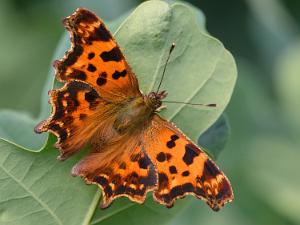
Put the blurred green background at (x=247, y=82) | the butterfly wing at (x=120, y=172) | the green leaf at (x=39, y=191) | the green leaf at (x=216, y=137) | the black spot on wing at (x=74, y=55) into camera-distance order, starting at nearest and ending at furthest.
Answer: the green leaf at (x=39, y=191) < the butterfly wing at (x=120, y=172) < the black spot on wing at (x=74, y=55) < the green leaf at (x=216, y=137) < the blurred green background at (x=247, y=82)

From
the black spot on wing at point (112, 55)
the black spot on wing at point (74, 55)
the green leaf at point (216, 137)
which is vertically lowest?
the green leaf at point (216, 137)

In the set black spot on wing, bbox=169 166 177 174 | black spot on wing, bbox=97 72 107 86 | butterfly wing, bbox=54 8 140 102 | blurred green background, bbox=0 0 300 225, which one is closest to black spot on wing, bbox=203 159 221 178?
black spot on wing, bbox=169 166 177 174

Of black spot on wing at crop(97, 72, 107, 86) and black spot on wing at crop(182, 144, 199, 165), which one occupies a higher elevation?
black spot on wing at crop(182, 144, 199, 165)

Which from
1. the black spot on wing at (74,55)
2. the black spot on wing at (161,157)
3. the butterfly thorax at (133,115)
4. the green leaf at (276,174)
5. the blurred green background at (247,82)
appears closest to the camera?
the black spot on wing at (74,55)

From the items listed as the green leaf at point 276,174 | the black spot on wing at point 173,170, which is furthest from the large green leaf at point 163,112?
the green leaf at point 276,174

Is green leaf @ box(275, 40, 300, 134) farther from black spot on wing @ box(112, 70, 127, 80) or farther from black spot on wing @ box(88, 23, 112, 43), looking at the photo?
black spot on wing @ box(88, 23, 112, 43)

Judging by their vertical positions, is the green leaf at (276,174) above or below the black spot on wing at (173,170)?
below

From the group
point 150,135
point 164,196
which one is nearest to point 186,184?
point 164,196

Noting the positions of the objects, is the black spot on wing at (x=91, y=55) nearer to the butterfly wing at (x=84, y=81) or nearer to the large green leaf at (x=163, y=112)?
the butterfly wing at (x=84, y=81)

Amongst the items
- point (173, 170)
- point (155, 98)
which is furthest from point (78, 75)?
point (173, 170)
